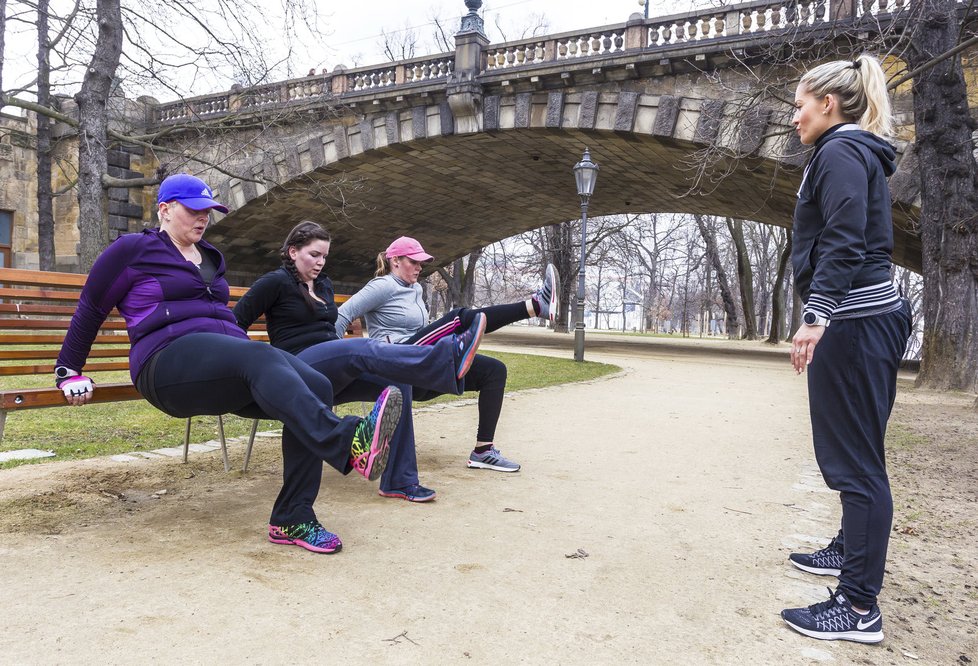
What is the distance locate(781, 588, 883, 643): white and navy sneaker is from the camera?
213 centimetres

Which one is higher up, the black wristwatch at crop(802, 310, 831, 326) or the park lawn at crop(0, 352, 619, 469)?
the black wristwatch at crop(802, 310, 831, 326)

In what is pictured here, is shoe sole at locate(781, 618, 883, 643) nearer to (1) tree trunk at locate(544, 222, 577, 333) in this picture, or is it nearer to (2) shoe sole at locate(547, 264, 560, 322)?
(2) shoe sole at locate(547, 264, 560, 322)

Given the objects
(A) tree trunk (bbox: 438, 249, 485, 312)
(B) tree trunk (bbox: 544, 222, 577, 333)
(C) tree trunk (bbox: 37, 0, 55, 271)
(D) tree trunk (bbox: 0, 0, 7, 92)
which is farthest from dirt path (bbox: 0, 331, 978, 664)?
(A) tree trunk (bbox: 438, 249, 485, 312)

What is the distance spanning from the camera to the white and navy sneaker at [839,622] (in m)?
2.13

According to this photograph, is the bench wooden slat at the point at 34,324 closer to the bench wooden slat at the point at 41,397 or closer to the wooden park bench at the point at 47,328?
the wooden park bench at the point at 47,328

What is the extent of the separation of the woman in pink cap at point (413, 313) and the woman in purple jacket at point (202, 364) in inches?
40.7

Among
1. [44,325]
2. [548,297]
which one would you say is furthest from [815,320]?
[44,325]

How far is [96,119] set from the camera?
1135 cm

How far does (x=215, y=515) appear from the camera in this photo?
3115mm

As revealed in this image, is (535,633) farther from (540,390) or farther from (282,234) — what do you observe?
(282,234)

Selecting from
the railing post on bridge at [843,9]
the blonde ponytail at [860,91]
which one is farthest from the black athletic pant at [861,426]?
the railing post on bridge at [843,9]

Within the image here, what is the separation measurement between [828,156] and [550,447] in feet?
10.4

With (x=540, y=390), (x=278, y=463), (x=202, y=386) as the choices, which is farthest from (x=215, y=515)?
(x=540, y=390)

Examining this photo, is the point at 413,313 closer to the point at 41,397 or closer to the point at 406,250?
the point at 406,250
